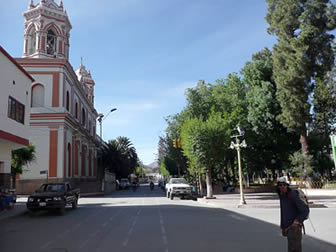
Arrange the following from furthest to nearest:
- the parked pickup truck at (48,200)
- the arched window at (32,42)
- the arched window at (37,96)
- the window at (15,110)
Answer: the arched window at (32,42)
the arched window at (37,96)
the window at (15,110)
the parked pickup truck at (48,200)

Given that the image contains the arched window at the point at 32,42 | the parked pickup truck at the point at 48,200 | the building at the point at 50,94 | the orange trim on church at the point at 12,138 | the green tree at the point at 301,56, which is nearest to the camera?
the parked pickup truck at the point at 48,200

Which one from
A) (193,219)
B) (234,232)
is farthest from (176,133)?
(234,232)

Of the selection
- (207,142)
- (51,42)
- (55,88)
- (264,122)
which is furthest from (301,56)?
(51,42)

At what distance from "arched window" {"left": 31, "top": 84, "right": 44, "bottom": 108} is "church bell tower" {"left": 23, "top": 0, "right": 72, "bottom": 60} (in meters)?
3.86

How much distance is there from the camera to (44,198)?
15180mm

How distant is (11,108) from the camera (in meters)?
18.3

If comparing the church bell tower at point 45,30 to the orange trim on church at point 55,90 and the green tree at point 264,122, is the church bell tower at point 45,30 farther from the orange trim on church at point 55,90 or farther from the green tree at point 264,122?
the green tree at point 264,122

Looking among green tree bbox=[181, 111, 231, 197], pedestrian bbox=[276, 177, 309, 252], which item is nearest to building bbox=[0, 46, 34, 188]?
green tree bbox=[181, 111, 231, 197]

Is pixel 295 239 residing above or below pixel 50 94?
below

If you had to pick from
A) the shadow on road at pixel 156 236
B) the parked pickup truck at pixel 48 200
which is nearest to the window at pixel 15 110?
the parked pickup truck at pixel 48 200

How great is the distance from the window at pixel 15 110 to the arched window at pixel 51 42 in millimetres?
20211

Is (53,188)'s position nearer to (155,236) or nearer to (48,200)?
(48,200)

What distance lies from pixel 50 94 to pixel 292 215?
1362 inches

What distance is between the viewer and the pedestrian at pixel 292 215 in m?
5.01
